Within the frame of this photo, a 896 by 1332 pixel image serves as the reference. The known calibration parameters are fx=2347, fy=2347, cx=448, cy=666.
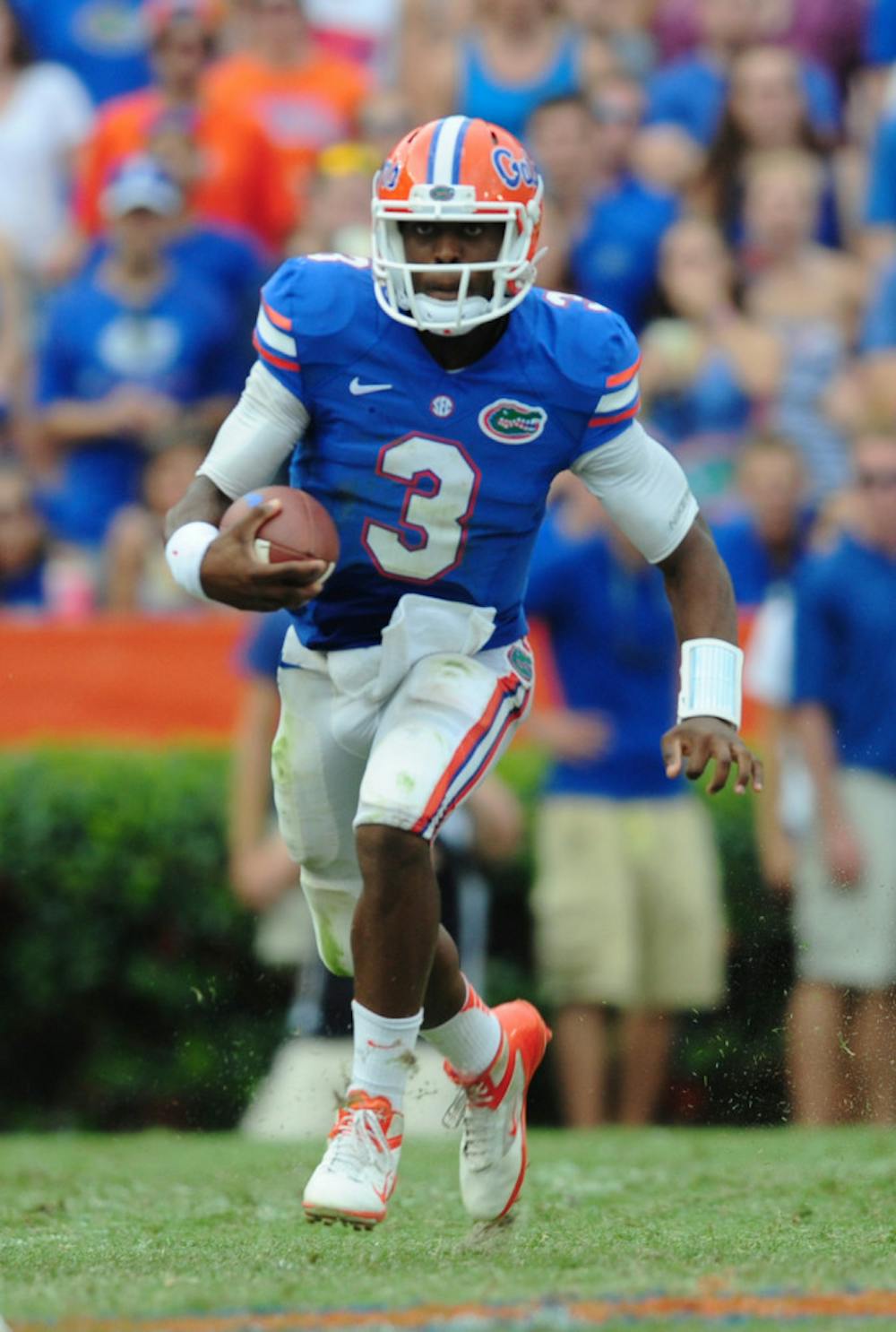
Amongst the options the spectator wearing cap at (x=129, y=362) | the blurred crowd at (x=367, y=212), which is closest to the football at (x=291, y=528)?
the blurred crowd at (x=367, y=212)

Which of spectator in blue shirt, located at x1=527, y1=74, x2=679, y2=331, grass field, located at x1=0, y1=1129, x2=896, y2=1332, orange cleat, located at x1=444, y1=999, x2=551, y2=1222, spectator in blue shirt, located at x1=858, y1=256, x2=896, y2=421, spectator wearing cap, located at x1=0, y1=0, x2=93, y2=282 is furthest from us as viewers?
spectator wearing cap, located at x1=0, y1=0, x2=93, y2=282

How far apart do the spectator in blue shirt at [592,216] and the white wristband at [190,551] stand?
18.0 feet

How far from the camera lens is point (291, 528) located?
4926mm

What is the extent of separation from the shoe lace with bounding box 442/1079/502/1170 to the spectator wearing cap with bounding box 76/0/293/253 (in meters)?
6.32

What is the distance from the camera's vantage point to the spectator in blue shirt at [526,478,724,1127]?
28.0ft

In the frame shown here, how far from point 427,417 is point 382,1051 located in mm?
1409

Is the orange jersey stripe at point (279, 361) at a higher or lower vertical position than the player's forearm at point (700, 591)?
higher

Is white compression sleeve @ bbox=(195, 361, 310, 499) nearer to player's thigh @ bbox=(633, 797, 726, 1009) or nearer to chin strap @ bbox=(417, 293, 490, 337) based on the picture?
chin strap @ bbox=(417, 293, 490, 337)

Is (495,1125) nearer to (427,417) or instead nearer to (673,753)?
(673,753)

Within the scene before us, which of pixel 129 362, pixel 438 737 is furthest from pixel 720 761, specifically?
pixel 129 362

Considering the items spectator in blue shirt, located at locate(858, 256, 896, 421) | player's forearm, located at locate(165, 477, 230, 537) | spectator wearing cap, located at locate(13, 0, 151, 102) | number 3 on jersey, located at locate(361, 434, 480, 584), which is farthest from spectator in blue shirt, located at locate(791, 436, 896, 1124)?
spectator wearing cap, located at locate(13, 0, 151, 102)

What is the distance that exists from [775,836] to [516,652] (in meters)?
3.16

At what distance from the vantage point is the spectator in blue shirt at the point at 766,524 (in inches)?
369

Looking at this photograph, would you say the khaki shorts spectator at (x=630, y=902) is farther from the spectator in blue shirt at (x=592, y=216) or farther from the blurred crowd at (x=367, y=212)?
the spectator in blue shirt at (x=592, y=216)
